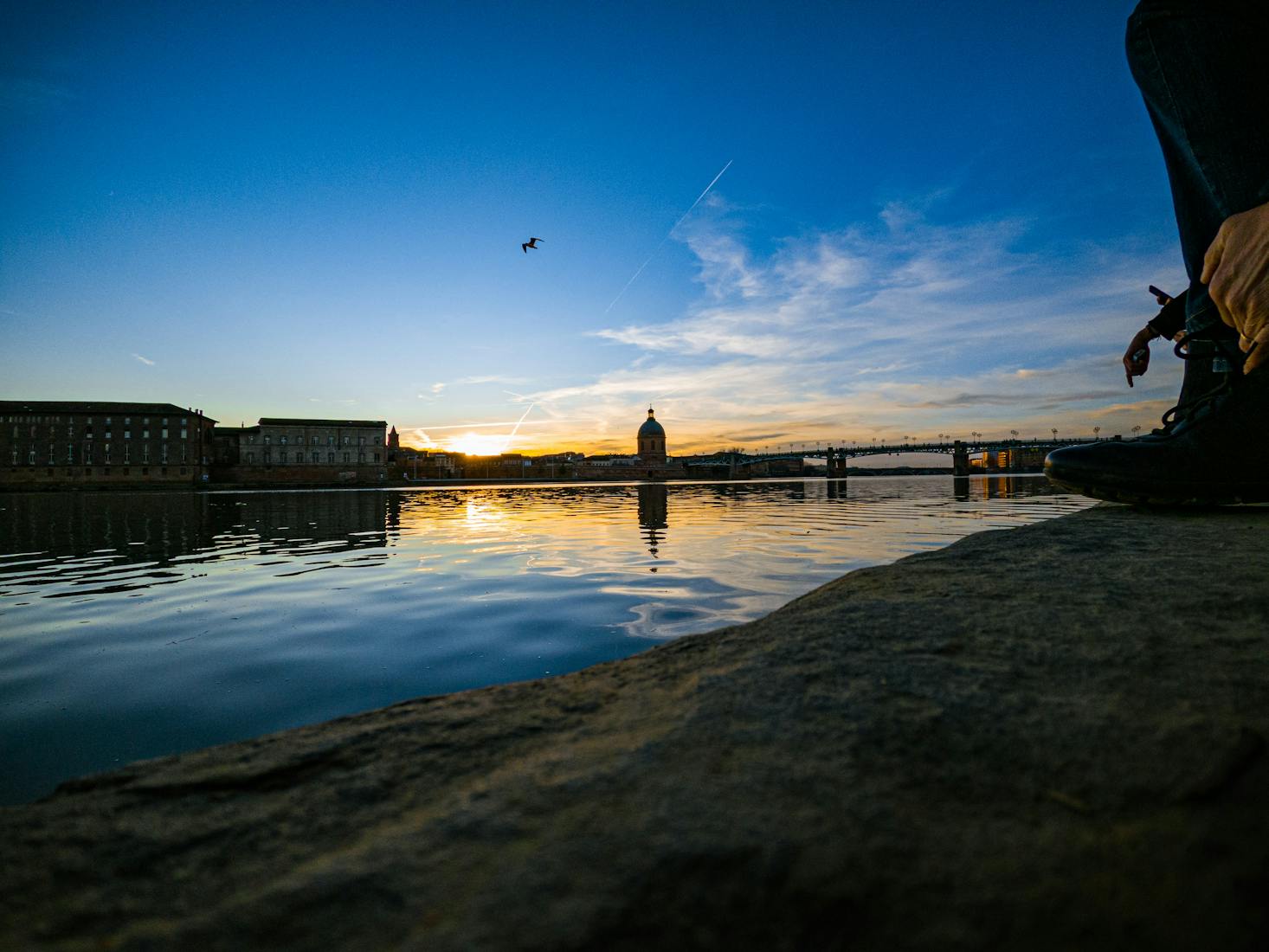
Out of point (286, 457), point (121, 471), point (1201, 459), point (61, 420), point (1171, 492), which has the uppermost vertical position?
point (61, 420)

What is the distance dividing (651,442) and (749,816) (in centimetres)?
11186

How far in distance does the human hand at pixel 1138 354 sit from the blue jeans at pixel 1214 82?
40.5 inches

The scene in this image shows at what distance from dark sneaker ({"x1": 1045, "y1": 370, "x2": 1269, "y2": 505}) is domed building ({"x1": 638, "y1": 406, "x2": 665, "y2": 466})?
108 meters

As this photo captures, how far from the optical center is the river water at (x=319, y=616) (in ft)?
6.13

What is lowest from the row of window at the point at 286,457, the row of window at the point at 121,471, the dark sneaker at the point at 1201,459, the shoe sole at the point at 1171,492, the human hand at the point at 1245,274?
the shoe sole at the point at 1171,492

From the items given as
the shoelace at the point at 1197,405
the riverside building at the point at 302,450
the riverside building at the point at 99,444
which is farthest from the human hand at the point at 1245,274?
the riverside building at the point at 99,444

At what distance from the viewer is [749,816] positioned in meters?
0.62

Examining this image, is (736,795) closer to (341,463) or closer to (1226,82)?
(1226,82)

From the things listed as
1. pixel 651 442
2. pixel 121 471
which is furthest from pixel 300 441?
pixel 651 442

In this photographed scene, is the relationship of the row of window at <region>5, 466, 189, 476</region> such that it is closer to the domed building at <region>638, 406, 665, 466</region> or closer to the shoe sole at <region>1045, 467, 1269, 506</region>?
the domed building at <region>638, 406, 665, 466</region>

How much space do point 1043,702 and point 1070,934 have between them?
1.40 feet

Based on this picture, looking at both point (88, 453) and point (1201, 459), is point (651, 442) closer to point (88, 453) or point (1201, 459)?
point (88, 453)

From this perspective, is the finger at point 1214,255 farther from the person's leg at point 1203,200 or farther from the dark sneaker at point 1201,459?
the dark sneaker at point 1201,459

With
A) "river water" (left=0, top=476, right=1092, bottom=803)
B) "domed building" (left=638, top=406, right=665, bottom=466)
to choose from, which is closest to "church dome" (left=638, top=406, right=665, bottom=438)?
"domed building" (left=638, top=406, right=665, bottom=466)
